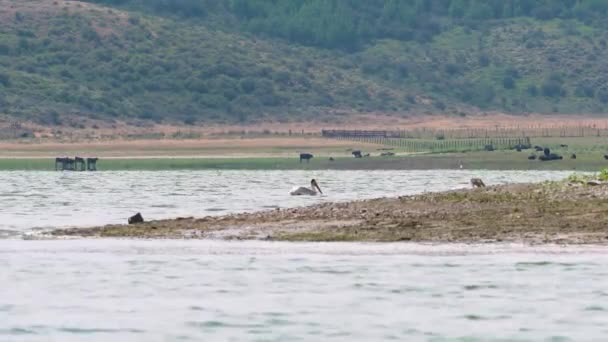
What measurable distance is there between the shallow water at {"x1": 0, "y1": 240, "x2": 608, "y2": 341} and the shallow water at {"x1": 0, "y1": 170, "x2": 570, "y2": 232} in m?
7.29

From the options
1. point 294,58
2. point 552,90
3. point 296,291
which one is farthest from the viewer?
point 294,58

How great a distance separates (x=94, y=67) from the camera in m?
108

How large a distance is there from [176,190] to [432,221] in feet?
68.8

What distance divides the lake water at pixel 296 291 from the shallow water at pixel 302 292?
2 cm

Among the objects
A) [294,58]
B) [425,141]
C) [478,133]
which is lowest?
[425,141]

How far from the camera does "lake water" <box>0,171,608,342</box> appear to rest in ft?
64.4

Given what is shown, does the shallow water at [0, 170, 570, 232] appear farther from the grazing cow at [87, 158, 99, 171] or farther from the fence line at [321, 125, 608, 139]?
the fence line at [321, 125, 608, 139]

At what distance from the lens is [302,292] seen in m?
22.5

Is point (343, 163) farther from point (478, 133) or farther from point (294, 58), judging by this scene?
point (294, 58)

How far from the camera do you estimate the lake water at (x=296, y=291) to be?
1964 cm

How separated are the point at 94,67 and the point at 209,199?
6479 centimetres

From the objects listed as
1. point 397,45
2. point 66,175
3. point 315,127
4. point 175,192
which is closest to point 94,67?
point 315,127

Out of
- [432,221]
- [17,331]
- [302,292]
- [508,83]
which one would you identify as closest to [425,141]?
[508,83]

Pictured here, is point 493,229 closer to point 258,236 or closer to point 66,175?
point 258,236
